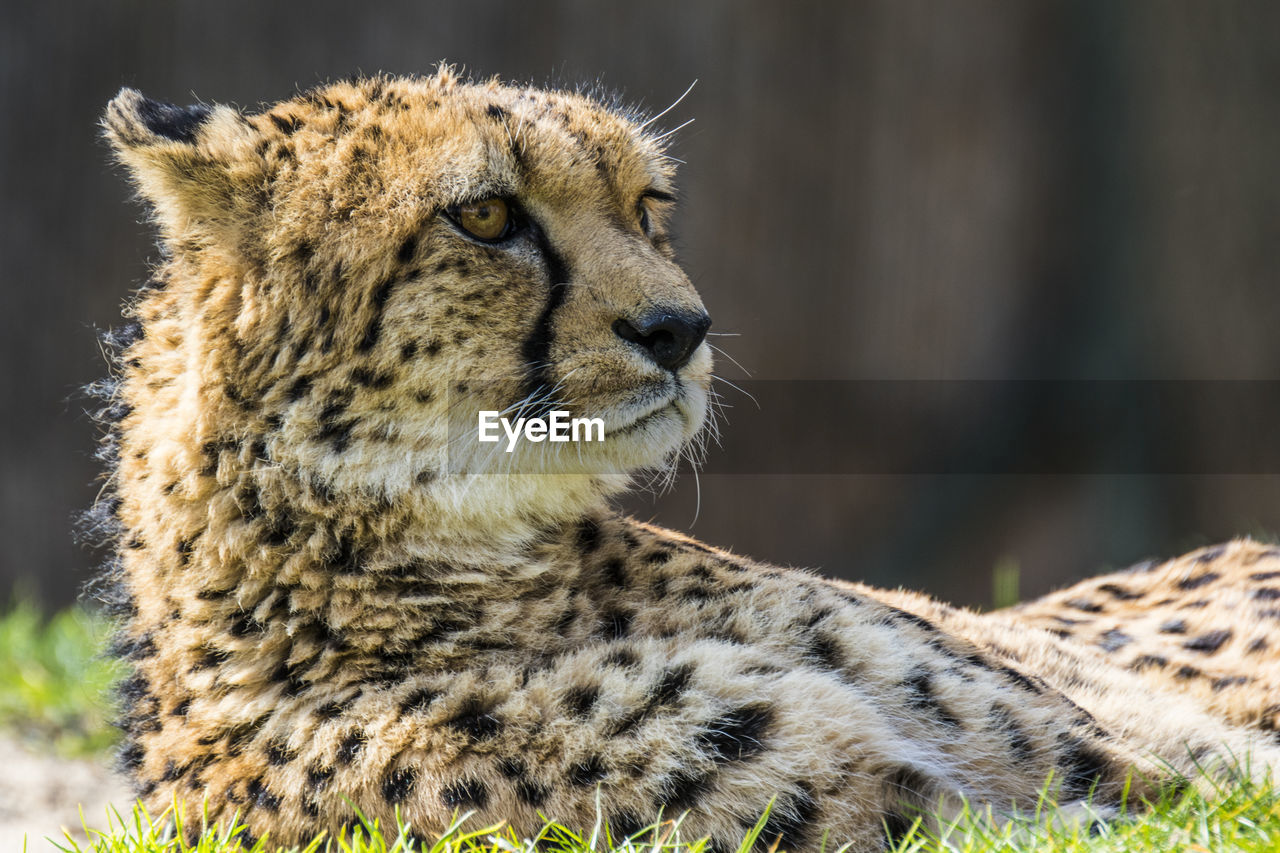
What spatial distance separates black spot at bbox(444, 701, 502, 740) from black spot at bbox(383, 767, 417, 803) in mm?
95

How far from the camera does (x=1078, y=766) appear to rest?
Result: 2.28 meters

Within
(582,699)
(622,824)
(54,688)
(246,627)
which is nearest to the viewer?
(622,824)

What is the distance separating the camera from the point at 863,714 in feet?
6.97

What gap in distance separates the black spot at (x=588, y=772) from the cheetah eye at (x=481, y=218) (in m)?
0.94

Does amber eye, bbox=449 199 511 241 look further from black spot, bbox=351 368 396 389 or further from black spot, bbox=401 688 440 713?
black spot, bbox=401 688 440 713

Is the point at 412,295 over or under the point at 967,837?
over

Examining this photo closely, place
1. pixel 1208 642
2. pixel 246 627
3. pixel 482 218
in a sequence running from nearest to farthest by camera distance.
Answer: pixel 246 627 → pixel 482 218 → pixel 1208 642

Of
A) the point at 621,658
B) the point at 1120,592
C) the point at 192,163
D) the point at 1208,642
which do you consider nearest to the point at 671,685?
the point at 621,658

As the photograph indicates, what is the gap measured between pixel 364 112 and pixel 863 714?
141cm

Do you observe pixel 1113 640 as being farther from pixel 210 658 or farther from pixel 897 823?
pixel 210 658

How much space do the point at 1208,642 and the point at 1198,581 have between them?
0.29 meters

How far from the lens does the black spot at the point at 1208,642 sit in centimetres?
302

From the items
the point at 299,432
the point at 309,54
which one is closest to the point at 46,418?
the point at 309,54

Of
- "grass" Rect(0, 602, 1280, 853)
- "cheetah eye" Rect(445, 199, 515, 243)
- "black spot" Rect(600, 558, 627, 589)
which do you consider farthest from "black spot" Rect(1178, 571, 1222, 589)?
"cheetah eye" Rect(445, 199, 515, 243)
